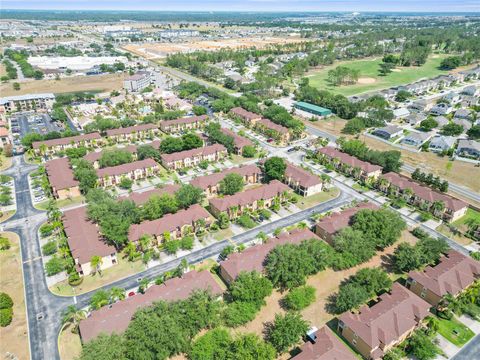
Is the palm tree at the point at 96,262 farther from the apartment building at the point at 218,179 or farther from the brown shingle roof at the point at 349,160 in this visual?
the brown shingle roof at the point at 349,160

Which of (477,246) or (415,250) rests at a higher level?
(415,250)

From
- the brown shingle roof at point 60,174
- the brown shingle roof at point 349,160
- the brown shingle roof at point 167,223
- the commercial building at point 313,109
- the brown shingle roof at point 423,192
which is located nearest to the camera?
the brown shingle roof at point 167,223

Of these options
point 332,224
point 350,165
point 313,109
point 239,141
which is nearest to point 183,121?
point 239,141

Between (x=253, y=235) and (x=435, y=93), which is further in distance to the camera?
(x=435, y=93)

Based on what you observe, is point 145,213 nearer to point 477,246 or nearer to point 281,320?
point 281,320

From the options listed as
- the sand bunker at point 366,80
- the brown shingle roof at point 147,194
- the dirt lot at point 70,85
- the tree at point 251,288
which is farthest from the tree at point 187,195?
the sand bunker at point 366,80

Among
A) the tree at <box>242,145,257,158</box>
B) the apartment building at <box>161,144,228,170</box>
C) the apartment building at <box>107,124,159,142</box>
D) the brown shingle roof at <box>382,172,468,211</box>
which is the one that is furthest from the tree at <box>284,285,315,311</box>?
the apartment building at <box>107,124,159,142</box>

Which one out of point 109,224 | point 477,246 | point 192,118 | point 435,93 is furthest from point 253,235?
point 435,93
